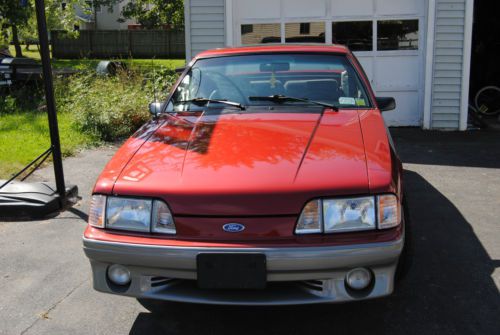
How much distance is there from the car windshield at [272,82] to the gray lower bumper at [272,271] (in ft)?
5.25

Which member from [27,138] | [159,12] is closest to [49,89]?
[27,138]

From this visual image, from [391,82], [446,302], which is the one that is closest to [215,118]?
[446,302]

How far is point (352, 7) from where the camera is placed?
939cm

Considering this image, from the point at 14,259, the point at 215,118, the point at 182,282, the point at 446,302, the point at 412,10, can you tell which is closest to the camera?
the point at 182,282

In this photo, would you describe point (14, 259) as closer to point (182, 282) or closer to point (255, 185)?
point (182, 282)

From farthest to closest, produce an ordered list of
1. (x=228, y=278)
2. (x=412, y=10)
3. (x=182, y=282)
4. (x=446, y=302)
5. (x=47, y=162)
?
(x=412, y=10) < (x=47, y=162) < (x=446, y=302) < (x=182, y=282) < (x=228, y=278)

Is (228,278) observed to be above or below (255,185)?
below

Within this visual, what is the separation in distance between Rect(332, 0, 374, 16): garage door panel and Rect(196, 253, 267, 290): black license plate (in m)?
7.55

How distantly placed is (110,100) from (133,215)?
23.2 ft

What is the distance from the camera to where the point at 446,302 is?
137 inches

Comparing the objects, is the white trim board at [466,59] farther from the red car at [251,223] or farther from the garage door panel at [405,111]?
the red car at [251,223]

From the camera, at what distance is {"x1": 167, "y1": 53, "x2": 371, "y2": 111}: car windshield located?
4.16 m

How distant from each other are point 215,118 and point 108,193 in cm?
114

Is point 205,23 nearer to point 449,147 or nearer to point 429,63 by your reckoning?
point 429,63
